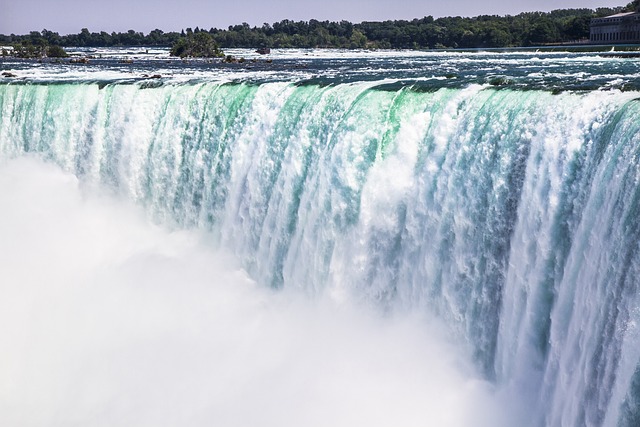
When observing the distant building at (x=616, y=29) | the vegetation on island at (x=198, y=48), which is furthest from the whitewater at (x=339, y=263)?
the vegetation on island at (x=198, y=48)

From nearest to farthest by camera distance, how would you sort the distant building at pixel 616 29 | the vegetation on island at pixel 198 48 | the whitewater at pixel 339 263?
Result: the whitewater at pixel 339 263
the distant building at pixel 616 29
the vegetation on island at pixel 198 48

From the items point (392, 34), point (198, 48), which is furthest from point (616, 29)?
point (392, 34)

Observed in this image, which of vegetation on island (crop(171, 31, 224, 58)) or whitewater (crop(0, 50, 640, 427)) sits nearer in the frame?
whitewater (crop(0, 50, 640, 427))

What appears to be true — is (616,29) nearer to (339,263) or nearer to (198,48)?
(198,48)

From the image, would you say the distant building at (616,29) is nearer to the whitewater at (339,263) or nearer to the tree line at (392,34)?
the tree line at (392,34)

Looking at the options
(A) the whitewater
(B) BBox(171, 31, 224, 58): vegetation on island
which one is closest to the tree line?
(B) BBox(171, 31, 224, 58): vegetation on island

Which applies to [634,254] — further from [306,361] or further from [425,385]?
[306,361]

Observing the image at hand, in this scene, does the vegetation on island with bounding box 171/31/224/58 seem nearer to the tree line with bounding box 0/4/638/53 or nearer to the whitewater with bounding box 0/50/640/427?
the tree line with bounding box 0/4/638/53
